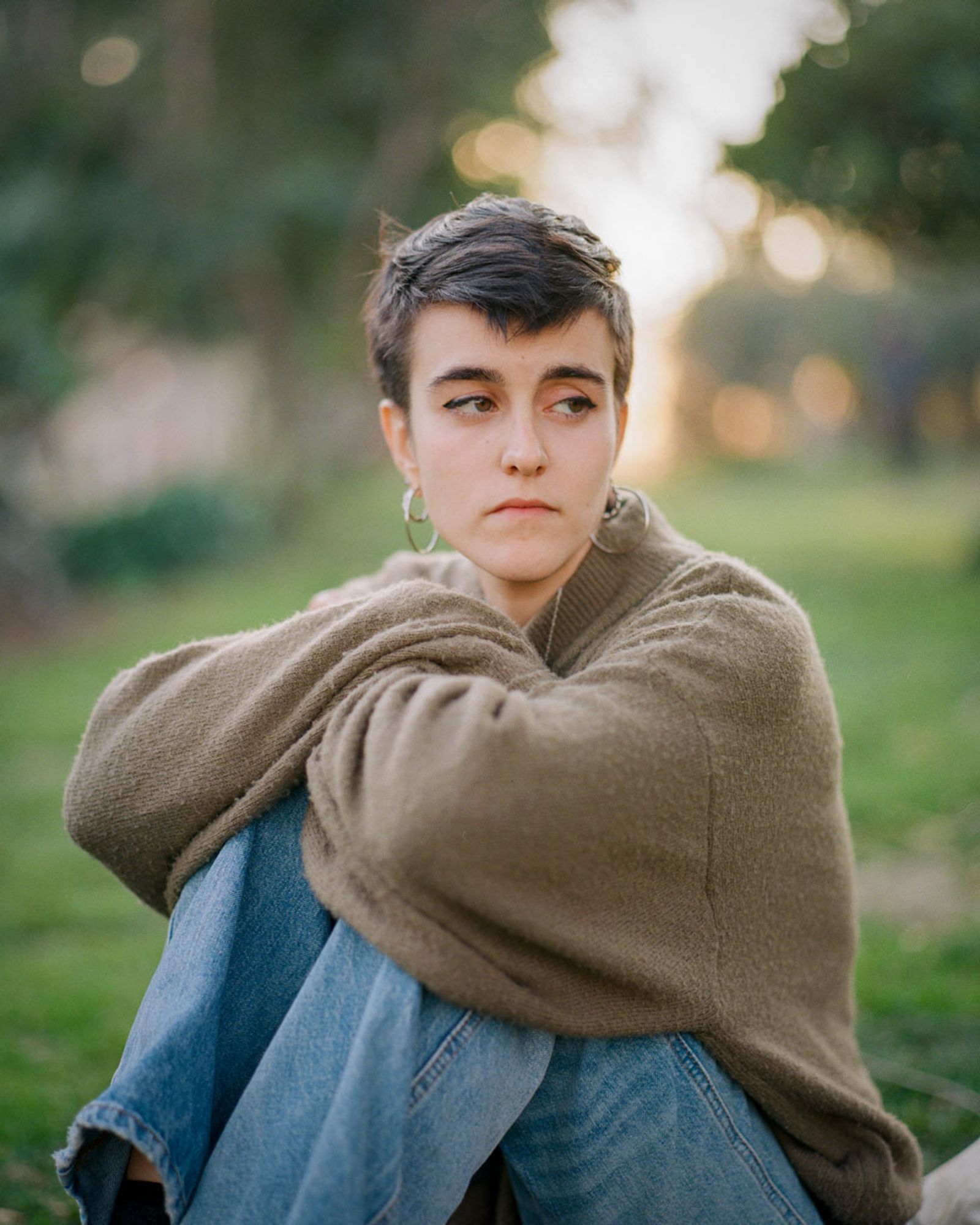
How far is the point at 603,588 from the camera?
7.04ft

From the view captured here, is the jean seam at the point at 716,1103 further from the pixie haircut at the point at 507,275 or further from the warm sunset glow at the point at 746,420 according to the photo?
the warm sunset glow at the point at 746,420

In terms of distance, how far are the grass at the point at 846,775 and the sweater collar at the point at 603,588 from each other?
149 cm

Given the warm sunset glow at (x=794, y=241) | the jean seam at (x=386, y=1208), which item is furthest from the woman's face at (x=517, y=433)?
the warm sunset glow at (x=794, y=241)

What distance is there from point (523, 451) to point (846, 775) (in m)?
3.61

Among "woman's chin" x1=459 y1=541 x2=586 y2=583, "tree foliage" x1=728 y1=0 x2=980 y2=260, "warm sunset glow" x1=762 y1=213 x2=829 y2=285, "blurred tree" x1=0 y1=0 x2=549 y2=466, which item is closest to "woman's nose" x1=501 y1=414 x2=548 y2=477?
"woman's chin" x1=459 y1=541 x2=586 y2=583

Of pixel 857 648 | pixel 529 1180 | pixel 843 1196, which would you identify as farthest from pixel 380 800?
pixel 857 648

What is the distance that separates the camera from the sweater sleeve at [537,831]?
155 cm

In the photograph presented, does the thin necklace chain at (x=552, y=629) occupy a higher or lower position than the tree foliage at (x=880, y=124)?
lower

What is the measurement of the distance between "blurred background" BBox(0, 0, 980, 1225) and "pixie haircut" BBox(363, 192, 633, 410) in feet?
0.78

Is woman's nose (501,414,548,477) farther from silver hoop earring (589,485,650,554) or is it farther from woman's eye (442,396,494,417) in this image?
silver hoop earring (589,485,650,554)

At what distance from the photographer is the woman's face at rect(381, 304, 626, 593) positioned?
6.65ft

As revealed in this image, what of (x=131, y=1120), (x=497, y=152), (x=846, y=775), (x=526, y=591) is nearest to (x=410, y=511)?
(x=526, y=591)

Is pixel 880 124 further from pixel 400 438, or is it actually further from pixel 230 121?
pixel 230 121

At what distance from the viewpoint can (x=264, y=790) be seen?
5.94ft
